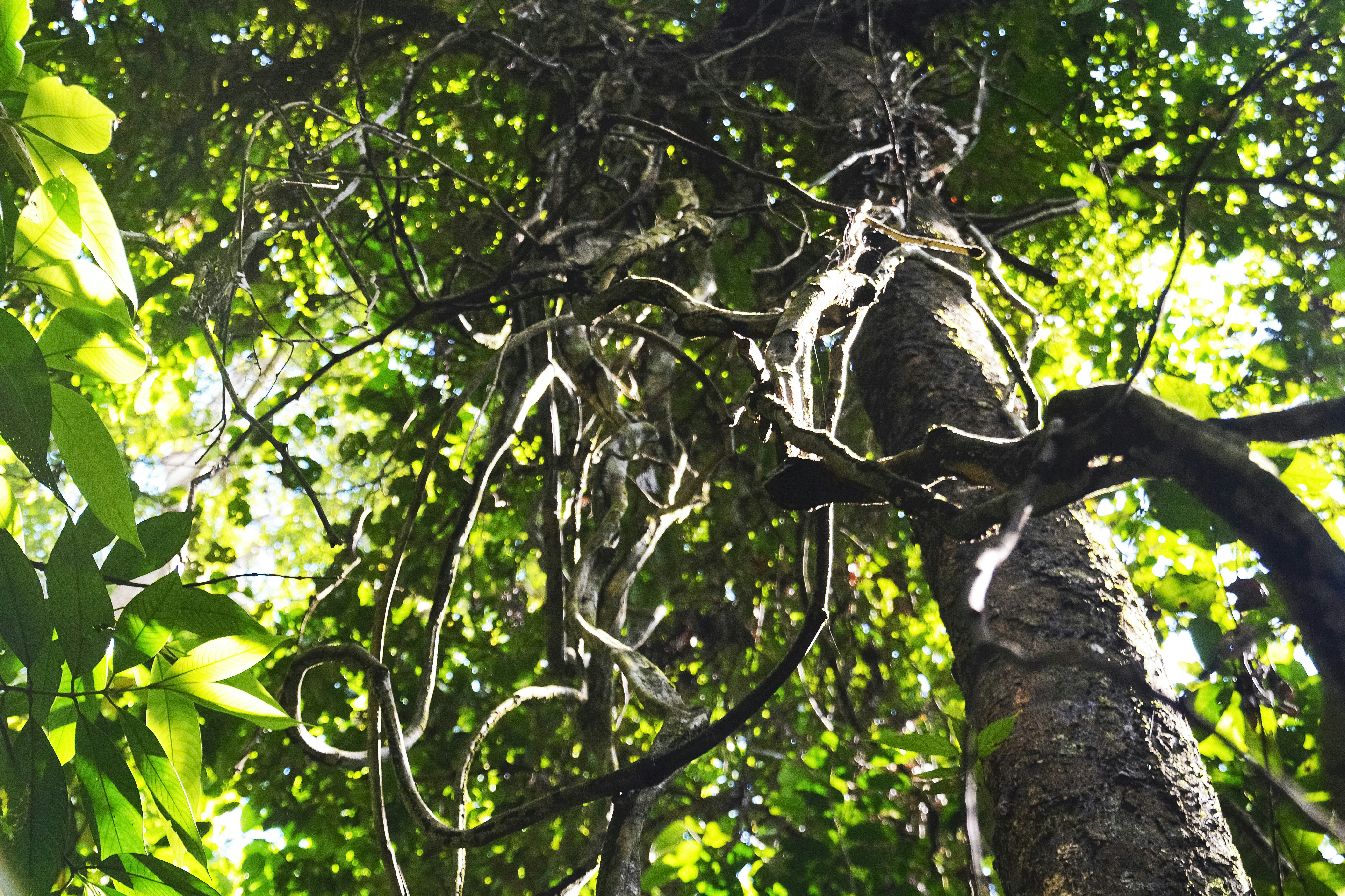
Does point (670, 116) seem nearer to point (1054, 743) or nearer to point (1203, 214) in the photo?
point (1203, 214)

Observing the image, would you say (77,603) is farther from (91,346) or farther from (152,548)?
(91,346)

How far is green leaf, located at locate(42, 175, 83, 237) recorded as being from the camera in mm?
870

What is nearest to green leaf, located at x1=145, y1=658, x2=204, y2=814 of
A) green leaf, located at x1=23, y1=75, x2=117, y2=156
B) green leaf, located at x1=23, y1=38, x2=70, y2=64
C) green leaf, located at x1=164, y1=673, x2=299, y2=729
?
green leaf, located at x1=164, y1=673, x2=299, y2=729

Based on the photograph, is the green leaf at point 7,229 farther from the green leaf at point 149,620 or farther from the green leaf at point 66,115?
the green leaf at point 149,620

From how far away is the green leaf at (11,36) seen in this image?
2.61 ft

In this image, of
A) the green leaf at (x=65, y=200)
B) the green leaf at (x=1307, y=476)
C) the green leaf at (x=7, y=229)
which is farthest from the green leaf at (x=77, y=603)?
the green leaf at (x=1307, y=476)

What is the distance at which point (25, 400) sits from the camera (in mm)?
654

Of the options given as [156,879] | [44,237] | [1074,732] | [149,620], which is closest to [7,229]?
[44,237]

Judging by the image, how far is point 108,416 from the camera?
121 inches

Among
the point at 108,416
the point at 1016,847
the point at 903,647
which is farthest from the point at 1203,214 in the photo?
the point at 108,416

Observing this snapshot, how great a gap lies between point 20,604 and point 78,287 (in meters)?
0.39

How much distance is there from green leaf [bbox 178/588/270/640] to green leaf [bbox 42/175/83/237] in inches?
17.0

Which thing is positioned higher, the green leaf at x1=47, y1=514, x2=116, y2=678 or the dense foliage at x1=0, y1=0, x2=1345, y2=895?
the dense foliage at x1=0, y1=0, x2=1345, y2=895

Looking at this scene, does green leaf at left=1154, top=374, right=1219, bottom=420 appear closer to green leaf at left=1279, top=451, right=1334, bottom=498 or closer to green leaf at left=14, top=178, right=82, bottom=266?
green leaf at left=1279, top=451, right=1334, bottom=498
